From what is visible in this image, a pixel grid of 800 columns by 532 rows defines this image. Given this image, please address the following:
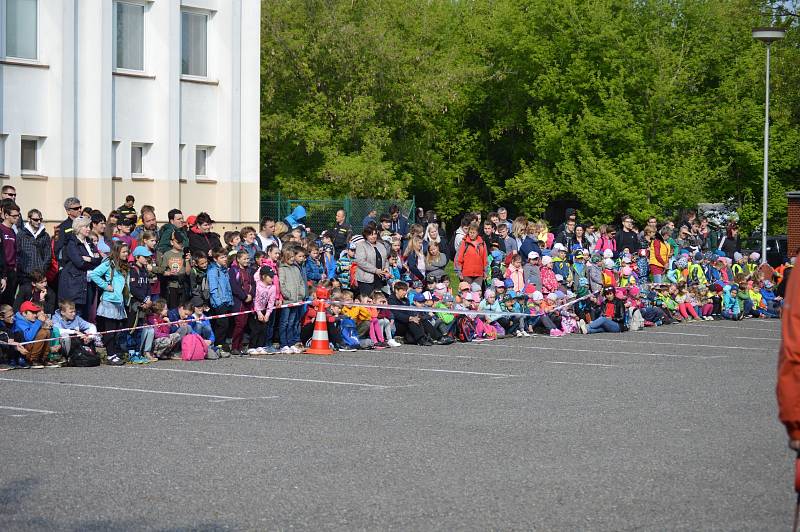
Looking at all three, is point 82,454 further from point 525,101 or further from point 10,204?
point 525,101

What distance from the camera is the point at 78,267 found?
18.6 m

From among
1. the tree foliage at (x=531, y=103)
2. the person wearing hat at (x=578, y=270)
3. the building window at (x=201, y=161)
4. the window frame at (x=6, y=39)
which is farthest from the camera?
the tree foliage at (x=531, y=103)

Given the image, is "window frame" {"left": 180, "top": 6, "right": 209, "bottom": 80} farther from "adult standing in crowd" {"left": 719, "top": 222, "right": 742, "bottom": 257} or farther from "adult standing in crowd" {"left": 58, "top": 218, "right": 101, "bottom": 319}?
"adult standing in crowd" {"left": 58, "top": 218, "right": 101, "bottom": 319}

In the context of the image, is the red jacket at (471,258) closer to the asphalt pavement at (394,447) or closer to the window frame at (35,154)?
the asphalt pavement at (394,447)

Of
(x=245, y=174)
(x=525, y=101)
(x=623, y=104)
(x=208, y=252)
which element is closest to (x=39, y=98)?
(x=245, y=174)

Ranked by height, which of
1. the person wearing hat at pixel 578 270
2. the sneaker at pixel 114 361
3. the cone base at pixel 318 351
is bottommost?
A: the cone base at pixel 318 351

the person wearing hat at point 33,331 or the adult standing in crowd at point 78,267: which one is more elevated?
the adult standing in crowd at point 78,267

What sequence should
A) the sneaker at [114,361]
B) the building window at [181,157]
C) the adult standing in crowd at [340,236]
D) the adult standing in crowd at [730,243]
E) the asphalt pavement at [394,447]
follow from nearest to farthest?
the asphalt pavement at [394,447], the sneaker at [114,361], the adult standing in crowd at [340,236], the building window at [181,157], the adult standing in crowd at [730,243]

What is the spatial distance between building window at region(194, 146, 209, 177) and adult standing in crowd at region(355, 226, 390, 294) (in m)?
11.6

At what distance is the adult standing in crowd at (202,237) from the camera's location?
2145 cm

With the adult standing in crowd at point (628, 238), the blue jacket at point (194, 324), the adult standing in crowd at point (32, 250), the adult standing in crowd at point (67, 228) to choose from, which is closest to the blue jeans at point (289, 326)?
the blue jacket at point (194, 324)

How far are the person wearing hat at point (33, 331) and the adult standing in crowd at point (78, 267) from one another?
0.82 meters

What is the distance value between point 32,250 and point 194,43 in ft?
51.7

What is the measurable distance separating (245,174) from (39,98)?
247 inches
